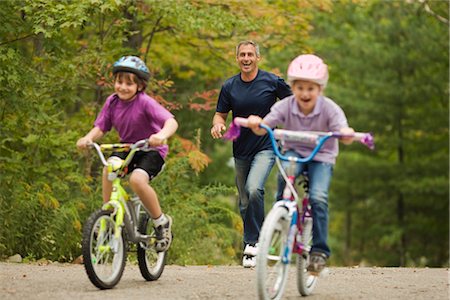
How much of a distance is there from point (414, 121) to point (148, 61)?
18.0 m

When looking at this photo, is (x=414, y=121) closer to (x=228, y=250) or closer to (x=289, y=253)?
(x=228, y=250)

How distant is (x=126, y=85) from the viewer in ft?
24.9

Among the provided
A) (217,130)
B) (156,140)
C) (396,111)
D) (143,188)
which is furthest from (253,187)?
(396,111)

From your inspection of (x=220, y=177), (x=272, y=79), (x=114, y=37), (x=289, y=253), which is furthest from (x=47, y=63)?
(x=220, y=177)

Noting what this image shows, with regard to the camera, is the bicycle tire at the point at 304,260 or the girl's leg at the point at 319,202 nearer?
the girl's leg at the point at 319,202

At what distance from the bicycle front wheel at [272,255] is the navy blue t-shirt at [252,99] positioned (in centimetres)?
256

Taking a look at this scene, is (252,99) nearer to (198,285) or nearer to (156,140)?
(198,285)

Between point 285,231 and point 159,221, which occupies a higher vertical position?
point 159,221

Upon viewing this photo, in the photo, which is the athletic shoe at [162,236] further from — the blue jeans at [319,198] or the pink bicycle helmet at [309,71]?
the pink bicycle helmet at [309,71]

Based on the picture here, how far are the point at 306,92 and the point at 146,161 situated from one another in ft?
5.03

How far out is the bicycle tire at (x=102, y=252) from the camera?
7.02 m

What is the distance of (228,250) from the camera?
13.6 m

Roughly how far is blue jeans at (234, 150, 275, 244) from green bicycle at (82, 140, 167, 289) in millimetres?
1780

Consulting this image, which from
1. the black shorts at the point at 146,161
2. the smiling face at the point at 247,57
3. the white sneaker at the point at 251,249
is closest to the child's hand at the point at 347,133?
the black shorts at the point at 146,161
